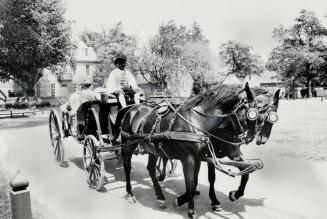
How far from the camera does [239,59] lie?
96.7m

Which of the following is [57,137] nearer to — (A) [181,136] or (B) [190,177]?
(A) [181,136]

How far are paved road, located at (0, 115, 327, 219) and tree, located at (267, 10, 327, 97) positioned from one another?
176 ft

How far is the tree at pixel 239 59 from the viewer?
3777 inches

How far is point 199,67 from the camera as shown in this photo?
5756cm

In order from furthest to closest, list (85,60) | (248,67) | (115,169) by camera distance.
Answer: (248,67), (85,60), (115,169)

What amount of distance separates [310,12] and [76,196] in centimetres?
6107

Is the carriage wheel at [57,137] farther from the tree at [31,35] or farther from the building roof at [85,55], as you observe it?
the building roof at [85,55]

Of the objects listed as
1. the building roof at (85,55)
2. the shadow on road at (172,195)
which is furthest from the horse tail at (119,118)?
the building roof at (85,55)

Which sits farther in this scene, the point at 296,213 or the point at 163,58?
the point at 163,58

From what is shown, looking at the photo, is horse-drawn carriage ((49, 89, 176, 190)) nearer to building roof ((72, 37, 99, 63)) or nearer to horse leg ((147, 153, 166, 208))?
horse leg ((147, 153, 166, 208))

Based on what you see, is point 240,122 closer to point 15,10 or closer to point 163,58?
point 15,10

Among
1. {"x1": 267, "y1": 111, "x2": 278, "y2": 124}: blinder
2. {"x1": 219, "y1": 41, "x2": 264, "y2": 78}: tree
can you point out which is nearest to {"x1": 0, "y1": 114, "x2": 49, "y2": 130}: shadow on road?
{"x1": 267, "y1": 111, "x2": 278, "y2": 124}: blinder

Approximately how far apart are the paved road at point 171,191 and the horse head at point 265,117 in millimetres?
1430

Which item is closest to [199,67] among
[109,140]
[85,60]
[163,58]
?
[163,58]
